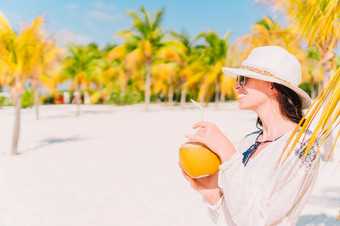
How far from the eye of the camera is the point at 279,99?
1329 mm

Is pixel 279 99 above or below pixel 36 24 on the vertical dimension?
below

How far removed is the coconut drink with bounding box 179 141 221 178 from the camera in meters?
1.15

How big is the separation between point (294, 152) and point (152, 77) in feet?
109

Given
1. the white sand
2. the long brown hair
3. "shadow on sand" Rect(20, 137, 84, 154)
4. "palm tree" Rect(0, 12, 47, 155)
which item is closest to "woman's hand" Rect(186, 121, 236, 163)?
the long brown hair

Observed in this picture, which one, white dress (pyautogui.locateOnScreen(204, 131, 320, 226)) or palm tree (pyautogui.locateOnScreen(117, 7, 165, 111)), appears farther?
palm tree (pyautogui.locateOnScreen(117, 7, 165, 111))

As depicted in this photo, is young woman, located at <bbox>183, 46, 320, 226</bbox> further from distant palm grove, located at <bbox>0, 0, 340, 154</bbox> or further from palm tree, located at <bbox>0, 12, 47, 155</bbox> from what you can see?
palm tree, located at <bbox>0, 12, 47, 155</bbox>

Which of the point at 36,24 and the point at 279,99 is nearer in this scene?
the point at 279,99

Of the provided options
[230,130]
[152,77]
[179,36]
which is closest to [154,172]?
[230,130]

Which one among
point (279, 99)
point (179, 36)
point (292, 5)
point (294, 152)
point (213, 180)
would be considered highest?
point (179, 36)

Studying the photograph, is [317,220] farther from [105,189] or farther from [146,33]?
[146,33]

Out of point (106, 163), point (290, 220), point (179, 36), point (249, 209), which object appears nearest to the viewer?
point (249, 209)

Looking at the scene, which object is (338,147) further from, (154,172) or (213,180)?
(213,180)

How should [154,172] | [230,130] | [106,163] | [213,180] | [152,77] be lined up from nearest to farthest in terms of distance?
[213,180] → [154,172] → [106,163] → [230,130] → [152,77]

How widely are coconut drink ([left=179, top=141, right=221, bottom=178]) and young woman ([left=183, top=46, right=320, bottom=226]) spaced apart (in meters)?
0.03
